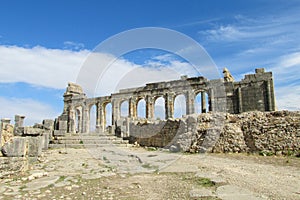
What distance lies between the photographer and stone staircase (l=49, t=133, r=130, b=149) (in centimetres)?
1267

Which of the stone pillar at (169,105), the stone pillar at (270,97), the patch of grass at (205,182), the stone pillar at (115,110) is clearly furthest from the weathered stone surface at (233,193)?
the stone pillar at (115,110)

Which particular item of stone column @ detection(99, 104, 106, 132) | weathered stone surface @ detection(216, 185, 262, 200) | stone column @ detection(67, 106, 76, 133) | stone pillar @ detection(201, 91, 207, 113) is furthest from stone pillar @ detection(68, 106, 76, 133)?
weathered stone surface @ detection(216, 185, 262, 200)

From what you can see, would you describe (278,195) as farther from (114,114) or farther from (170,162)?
(114,114)

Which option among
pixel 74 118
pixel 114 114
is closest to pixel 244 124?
pixel 114 114

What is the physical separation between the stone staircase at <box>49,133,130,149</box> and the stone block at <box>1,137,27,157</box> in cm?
637

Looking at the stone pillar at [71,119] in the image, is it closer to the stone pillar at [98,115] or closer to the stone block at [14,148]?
the stone pillar at [98,115]

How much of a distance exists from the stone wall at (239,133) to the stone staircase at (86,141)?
3581mm

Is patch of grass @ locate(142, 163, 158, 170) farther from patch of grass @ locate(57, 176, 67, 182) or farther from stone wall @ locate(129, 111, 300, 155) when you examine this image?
stone wall @ locate(129, 111, 300, 155)

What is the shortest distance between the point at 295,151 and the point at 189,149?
12.7ft

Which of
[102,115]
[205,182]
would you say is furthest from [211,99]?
[205,182]

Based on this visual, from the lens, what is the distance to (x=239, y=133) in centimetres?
933

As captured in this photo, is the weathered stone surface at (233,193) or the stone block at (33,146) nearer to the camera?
the weathered stone surface at (233,193)

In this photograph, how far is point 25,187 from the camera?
446cm

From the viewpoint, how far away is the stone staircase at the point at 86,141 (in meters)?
12.7
